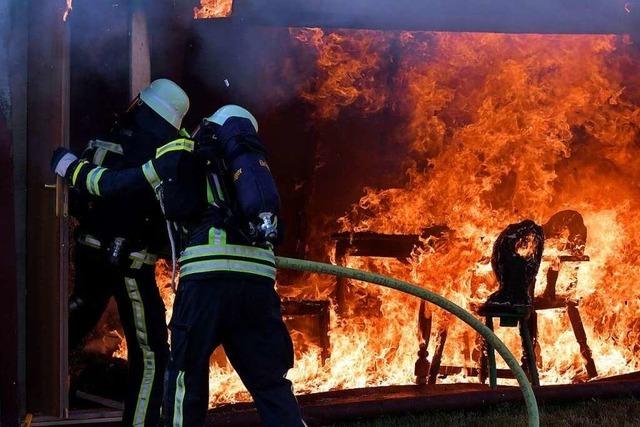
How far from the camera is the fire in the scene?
7.95 m

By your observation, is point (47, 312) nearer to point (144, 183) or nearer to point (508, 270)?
point (144, 183)

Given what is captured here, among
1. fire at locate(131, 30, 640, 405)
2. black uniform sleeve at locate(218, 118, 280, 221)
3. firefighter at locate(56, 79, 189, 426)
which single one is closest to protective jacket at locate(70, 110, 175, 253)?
firefighter at locate(56, 79, 189, 426)

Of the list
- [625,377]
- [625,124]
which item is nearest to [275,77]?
[625,124]

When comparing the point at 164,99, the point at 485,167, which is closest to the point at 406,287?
the point at 164,99

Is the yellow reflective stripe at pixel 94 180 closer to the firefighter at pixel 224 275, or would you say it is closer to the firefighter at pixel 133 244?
the firefighter at pixel 133 244

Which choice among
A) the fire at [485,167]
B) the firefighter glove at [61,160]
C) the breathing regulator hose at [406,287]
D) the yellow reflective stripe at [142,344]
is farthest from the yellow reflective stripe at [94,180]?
the fire at [485,167]

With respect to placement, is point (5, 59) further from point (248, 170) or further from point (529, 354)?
point (529, 354)

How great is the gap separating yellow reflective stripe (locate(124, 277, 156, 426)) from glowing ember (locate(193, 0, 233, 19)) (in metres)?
2.59

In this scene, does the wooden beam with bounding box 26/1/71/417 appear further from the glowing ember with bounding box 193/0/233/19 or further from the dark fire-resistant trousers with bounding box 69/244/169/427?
the glowing ember with bounding box 193/0/233/19

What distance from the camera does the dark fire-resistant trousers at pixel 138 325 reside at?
511 cm

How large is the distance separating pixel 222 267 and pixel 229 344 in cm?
40

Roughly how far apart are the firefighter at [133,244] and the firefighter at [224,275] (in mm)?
784

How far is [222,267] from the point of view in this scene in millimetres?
4336

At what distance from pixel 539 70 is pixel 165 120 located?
4.26 metres
